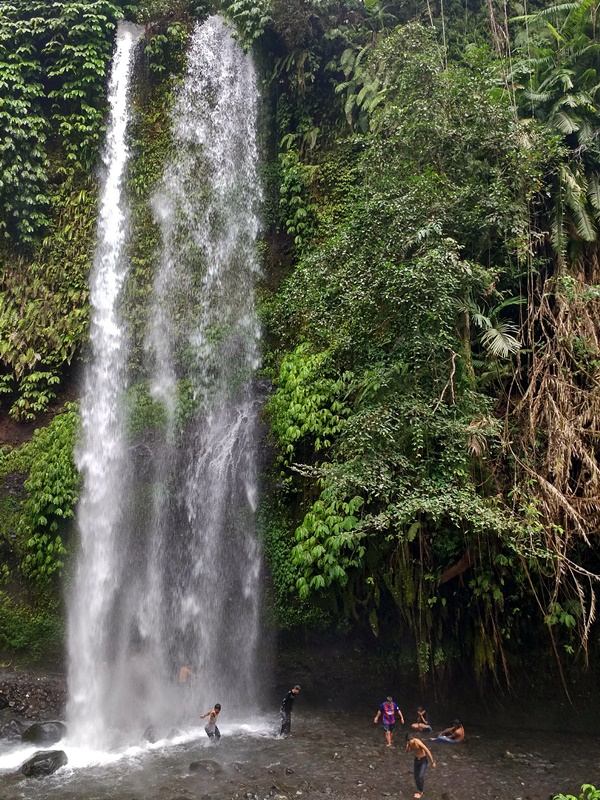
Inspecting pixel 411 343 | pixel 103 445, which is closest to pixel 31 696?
pixel 103 445

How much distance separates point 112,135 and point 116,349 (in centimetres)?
567

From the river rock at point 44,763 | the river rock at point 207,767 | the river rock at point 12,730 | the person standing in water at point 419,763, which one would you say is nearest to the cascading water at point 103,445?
the river rock at point 12,730

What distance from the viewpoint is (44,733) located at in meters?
8.54

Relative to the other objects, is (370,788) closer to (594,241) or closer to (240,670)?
(240,670)

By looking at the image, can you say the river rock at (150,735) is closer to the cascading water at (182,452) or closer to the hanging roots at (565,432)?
the cascading water at (182,452)

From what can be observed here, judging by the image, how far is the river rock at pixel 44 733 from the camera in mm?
8461

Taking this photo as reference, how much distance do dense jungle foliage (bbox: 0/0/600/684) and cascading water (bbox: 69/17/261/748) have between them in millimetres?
441

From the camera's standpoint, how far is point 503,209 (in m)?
8.52

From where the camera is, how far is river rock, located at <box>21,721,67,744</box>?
8461mm

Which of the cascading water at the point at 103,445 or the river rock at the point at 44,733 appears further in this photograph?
the cascading water at the point at 103,445

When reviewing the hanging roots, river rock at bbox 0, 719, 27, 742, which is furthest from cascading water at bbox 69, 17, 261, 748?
the hanging roots

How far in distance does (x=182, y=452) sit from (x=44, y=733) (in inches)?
194

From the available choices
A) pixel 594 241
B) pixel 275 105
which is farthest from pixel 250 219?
pixel 594 241

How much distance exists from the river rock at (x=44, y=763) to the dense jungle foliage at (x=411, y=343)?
9.78ft
